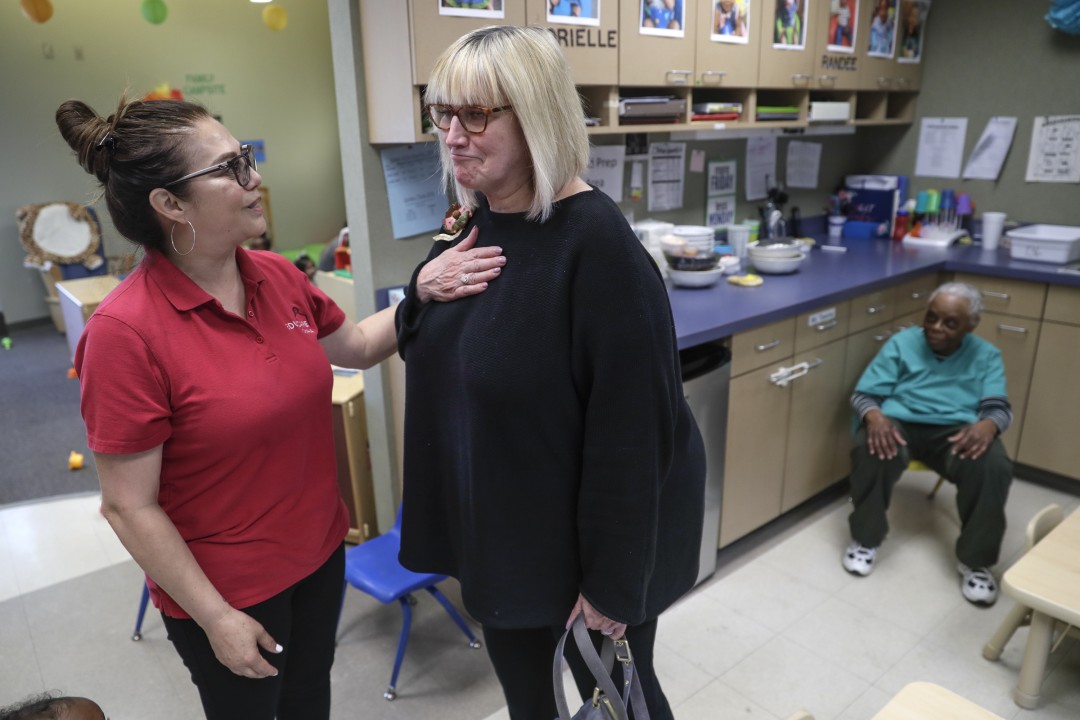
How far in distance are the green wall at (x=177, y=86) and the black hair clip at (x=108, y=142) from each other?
14.9 feet

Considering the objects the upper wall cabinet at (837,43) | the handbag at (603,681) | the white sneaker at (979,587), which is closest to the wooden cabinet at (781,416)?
the white sneaker at (979,587)

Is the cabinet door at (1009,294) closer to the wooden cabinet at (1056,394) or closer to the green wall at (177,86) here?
the wooden cabinet at (1056,394)

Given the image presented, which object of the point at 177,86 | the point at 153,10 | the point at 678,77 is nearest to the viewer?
the point at 678,77

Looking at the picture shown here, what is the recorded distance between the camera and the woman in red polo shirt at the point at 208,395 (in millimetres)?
1052

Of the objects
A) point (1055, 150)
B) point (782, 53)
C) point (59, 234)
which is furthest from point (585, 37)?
point (59, 234)

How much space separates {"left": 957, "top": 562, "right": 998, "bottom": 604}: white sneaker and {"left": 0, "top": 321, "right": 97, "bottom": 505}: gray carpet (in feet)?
11.2

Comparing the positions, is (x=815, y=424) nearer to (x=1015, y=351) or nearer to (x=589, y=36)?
(x=1015, y=351)

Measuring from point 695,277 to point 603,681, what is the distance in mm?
1780

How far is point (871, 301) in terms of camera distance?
2.87 meters

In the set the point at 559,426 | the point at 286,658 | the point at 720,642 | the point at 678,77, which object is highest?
the point at 678,77

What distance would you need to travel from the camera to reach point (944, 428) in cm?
254

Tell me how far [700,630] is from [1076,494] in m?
1.91

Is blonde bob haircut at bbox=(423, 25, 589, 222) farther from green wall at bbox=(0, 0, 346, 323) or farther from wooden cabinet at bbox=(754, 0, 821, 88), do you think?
green wall at bbox=(0, 0, 346, 323)

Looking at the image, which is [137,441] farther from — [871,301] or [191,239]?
[871,301]
